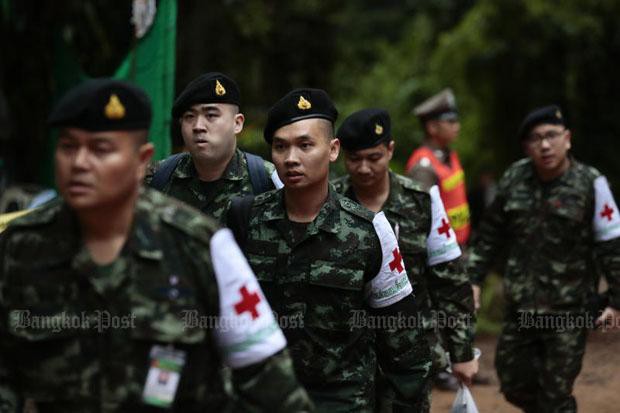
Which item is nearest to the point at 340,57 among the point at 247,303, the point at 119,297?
the point at 247,303

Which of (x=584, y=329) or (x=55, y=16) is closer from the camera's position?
(x=584, y=329)

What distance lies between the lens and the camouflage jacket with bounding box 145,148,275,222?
16.8 ft

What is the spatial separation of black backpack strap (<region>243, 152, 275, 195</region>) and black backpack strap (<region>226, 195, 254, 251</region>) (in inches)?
19.2

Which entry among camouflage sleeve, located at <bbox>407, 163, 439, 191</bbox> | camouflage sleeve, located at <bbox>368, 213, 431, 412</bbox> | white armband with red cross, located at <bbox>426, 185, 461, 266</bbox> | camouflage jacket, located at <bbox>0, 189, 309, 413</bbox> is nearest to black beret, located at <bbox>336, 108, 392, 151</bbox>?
white armband with red cross, located at <bbox>426, 185, 461, 266</bbox>

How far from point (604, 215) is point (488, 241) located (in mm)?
870

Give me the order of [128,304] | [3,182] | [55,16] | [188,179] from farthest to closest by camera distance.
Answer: [55,16] < [3,182] < [188,179] < [128,304]

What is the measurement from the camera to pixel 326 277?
14.5 ft

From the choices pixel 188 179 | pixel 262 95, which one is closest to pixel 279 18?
pixel 262 95

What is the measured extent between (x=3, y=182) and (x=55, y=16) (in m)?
2.42

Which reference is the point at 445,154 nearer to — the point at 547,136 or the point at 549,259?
the point at 547,136

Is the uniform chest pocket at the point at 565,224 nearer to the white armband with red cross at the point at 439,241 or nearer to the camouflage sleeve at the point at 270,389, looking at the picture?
the white armband with red cross at the point at 439,241

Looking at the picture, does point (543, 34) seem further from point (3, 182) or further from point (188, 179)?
point (188, 179)

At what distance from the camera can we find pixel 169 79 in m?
7.40

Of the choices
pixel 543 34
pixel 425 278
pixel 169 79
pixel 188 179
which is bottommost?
pixel 425 278
